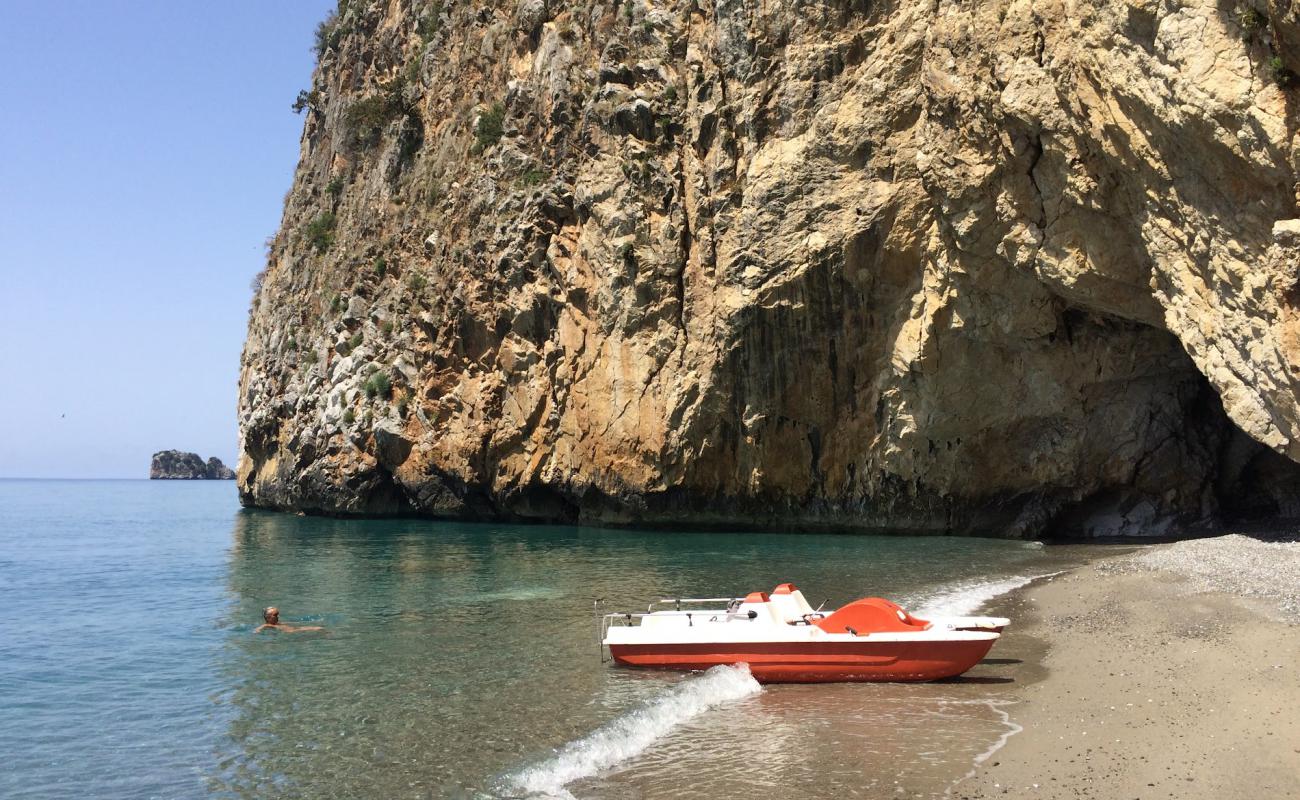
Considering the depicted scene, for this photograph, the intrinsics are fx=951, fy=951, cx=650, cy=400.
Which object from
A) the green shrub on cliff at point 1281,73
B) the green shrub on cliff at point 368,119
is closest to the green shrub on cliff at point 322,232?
the green shrub on cliff at point 368,119

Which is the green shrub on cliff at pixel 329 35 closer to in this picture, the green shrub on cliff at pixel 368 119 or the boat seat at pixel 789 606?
the green shrub on cliff at pixel 368 119

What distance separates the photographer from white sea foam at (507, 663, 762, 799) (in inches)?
347

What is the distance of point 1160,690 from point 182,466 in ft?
637

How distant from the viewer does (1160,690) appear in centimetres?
988

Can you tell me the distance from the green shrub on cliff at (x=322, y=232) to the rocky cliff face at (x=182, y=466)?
14620cm

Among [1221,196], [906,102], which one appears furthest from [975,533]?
[1221,196]

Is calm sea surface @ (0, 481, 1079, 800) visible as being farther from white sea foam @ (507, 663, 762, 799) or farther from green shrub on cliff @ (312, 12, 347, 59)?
Answer: green shrub on cliff @ (312, 12, 347, 59)

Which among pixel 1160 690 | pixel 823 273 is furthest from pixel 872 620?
pixel 823 273

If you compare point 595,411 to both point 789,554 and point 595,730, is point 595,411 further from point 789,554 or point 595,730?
point 595,730

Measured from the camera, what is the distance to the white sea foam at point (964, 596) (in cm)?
1566

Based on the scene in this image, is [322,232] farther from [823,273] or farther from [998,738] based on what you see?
[998,738]

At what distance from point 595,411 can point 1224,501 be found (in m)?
19.6

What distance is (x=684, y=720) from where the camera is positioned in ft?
34.7

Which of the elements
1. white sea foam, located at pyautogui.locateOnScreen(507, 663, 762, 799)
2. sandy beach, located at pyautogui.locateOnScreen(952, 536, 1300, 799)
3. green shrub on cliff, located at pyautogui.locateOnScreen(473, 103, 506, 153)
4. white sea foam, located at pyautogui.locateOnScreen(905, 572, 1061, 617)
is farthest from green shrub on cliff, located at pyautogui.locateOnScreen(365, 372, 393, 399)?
white sea foam, located at pyautogui.locateOnScreen(507, 663, 762, 799)
